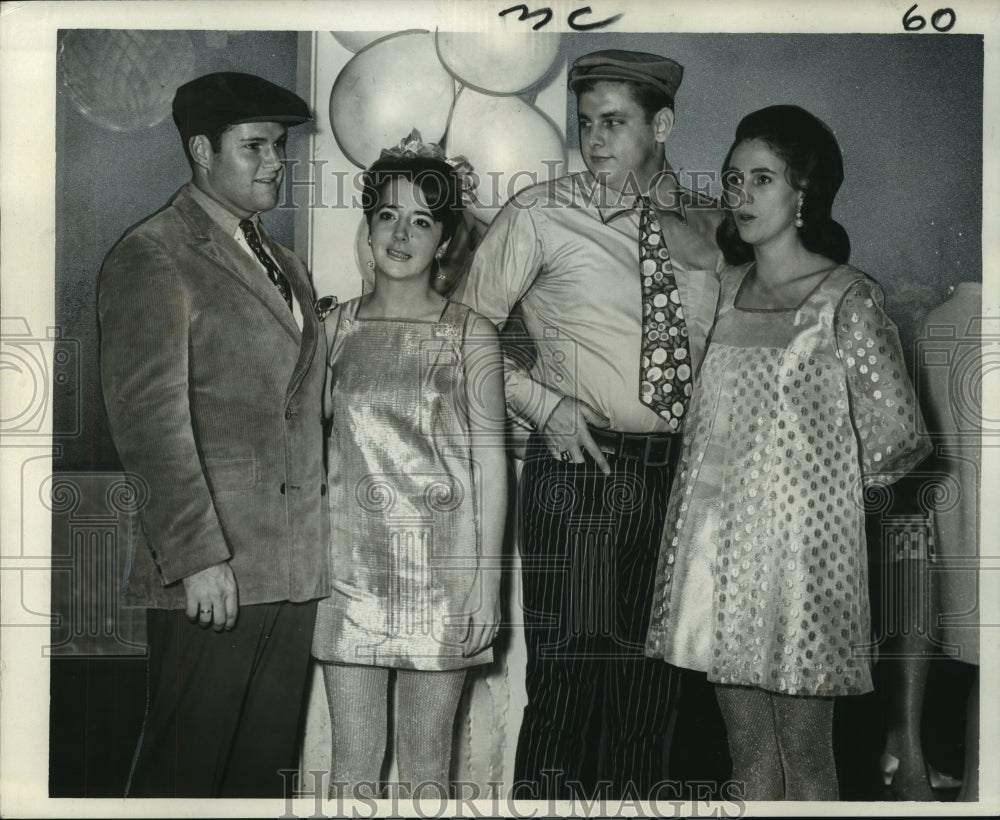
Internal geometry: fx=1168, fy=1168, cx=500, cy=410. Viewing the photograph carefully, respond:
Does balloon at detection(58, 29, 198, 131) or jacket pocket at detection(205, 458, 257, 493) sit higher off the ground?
balloon at detection(58, 29, 198, 131)

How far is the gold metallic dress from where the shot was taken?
2.93 meters

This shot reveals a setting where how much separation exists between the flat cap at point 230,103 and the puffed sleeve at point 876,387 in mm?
1481

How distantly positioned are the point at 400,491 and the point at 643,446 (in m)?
0.63

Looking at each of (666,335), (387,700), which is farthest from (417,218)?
(387,700)

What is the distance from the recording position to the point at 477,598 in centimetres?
295

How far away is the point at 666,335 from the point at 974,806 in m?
1.47

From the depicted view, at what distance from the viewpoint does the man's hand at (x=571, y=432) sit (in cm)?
297

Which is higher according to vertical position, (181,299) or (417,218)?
(417,218)

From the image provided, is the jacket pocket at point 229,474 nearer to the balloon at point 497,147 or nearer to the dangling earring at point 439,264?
the dangling earring at point 439,264

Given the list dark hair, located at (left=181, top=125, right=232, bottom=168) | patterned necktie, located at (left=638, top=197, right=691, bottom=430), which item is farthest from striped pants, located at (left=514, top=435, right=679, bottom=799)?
dark hair, located at (left=181, top=125, right=232, bottom=168)

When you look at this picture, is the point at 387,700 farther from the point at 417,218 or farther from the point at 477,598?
the point at 417,218

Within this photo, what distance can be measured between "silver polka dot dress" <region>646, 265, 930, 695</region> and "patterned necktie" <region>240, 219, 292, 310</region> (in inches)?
42.2

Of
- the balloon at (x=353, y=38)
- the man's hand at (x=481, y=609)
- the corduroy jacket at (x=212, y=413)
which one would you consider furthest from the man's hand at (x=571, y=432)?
the balloon at (x=353, y=38)

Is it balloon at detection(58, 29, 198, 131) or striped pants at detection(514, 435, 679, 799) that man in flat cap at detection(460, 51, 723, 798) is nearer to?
striped pants at detection(514, 435, 679, 799)
